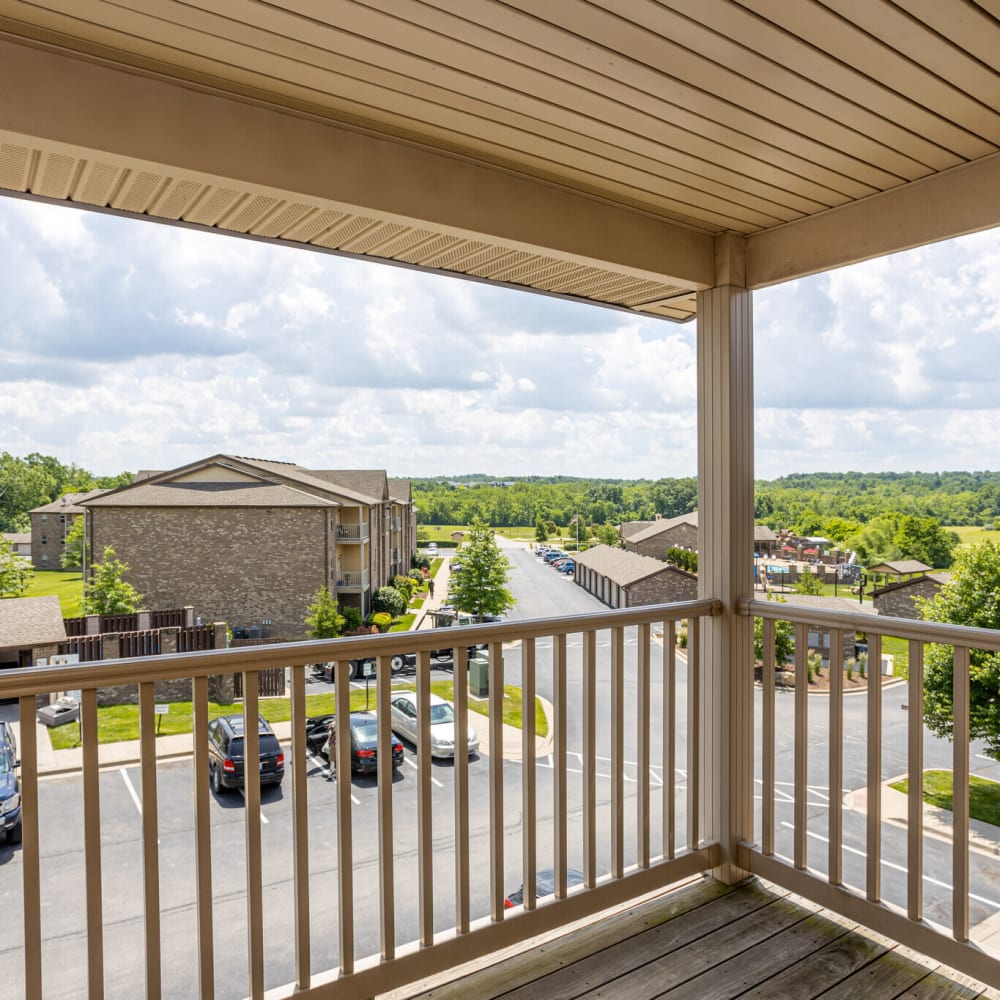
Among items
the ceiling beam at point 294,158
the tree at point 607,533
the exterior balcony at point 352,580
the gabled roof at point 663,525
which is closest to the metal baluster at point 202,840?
the exterior balcony at point 352,580

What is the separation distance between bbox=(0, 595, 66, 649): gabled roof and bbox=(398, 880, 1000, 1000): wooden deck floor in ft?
4.55

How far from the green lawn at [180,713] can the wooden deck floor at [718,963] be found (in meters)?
0.78

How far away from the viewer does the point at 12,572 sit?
1579mm

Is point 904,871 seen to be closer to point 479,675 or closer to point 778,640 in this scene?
point 778,640

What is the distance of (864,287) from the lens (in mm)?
2586

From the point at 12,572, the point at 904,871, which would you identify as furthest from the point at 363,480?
the point at 904,871

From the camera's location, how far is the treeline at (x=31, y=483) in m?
1.53

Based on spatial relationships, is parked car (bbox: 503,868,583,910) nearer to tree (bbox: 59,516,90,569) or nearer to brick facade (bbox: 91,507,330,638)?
brick facade (bbox: 91,507,330,638)

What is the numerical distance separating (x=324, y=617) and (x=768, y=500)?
1.73 metres

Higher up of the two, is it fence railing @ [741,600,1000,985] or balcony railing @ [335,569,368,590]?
balcony railing @ [335,569,368,590]

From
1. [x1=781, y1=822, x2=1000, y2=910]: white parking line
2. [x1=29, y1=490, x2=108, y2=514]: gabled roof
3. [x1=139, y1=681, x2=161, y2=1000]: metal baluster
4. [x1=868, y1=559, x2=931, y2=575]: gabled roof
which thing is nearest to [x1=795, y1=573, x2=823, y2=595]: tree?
[x1=868, y1=559, x2=931, y2=575]: gabled roof

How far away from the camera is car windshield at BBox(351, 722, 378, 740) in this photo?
191cm

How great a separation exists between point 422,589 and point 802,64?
1643 mm

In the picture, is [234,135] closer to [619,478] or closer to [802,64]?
[802,64]
